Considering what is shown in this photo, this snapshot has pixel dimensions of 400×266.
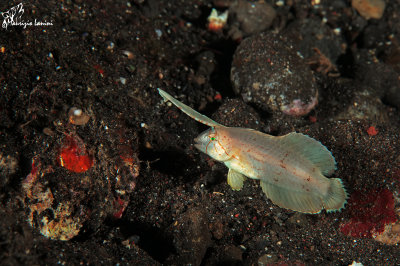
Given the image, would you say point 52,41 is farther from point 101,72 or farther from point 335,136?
point 335,136

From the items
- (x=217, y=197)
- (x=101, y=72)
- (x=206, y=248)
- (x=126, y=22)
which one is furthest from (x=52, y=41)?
(x=206, y=248)

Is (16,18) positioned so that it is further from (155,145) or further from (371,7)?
(371,7)

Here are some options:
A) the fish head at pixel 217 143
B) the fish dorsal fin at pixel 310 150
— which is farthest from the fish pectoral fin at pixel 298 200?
the fish head at pixel 217 143

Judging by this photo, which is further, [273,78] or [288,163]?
[273,78]

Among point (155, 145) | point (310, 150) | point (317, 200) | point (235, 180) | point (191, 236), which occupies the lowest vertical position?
point (191, 236)

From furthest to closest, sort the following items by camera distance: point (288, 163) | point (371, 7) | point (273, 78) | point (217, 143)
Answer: point (371, 7) → point (273, 78) → point (217, 143) → point (288, 163)

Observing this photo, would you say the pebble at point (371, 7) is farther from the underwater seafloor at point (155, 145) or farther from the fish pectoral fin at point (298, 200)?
the fish pectoral fin at point (298, 200)

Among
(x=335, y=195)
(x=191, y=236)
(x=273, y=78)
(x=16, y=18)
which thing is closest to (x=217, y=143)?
(x=191, y=236)
